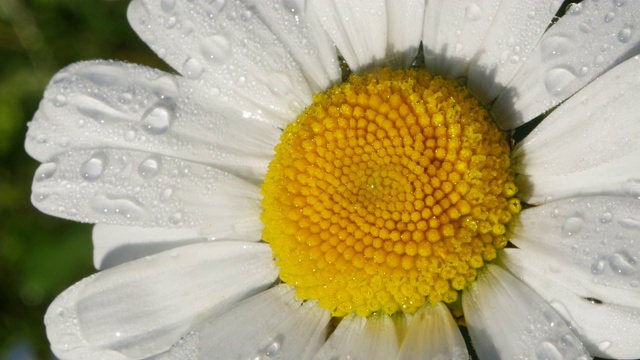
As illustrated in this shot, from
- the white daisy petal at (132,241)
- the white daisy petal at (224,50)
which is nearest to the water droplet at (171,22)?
the white daisy petal at (224,50)

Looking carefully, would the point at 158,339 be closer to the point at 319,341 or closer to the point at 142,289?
the point at 142,289

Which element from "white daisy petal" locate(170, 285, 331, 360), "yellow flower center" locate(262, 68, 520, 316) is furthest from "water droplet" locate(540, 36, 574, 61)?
"white daisy petal" locate(170, 285, 331, 360)

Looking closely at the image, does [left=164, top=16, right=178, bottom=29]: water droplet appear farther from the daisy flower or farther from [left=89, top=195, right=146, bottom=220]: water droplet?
[left=89, top=195, right=146, bottom=220]: water droplet

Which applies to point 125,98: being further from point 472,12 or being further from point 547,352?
point 547,352

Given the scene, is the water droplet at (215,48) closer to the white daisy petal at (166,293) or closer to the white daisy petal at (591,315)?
the white daisy petal at (166,293)

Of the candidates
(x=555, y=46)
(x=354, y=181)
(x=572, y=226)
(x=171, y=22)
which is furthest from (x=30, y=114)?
(x=572, y=226)

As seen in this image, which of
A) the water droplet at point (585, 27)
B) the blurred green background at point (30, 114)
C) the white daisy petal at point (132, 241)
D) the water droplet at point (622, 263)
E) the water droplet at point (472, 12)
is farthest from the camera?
the blurred green background at point (30, 114)
